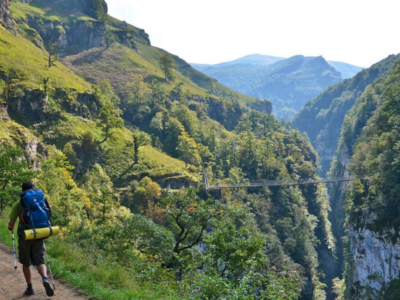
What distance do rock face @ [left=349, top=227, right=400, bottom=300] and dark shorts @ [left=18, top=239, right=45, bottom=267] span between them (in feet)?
159

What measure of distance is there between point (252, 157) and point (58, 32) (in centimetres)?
8132

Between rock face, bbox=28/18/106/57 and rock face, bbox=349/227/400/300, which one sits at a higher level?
rock face, bbox=28/18/106/57

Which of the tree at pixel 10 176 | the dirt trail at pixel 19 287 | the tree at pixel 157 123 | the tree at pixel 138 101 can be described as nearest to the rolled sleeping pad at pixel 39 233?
the dirt trail at pixel 19 287

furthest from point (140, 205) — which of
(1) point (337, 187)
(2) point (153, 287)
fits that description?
(1) point (337, 187)

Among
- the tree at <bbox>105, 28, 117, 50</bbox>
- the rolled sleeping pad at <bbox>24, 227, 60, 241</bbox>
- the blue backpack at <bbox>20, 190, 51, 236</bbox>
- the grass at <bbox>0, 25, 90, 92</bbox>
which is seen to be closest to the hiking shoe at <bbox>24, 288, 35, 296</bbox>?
the rolled sleeping pad at <bbox>24, 227, 60, 241</bbox>

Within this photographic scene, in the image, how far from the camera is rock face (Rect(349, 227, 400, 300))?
43656 mm

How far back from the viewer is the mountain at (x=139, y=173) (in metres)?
10.3

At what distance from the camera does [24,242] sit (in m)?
6.59

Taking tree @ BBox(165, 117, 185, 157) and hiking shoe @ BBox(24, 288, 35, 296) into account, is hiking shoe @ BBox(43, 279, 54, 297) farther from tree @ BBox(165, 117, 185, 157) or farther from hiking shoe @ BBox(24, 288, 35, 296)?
tree @ BBox(165, 117, 185, 157)

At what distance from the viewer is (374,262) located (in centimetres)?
4731

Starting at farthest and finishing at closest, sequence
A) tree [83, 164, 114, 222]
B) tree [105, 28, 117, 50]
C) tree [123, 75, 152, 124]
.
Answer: tree [105, 28, 117, 50], tree [123, 75, 152, 124], tree [83, 164, 114, 222]

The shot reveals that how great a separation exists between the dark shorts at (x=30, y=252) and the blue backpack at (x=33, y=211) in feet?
1.35

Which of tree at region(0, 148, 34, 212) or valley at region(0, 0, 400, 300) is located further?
tree at region(0, 148, 34, 212)

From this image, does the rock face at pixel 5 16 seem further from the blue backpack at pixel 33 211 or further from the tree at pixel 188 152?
the blue backpack at pixel 33 211
